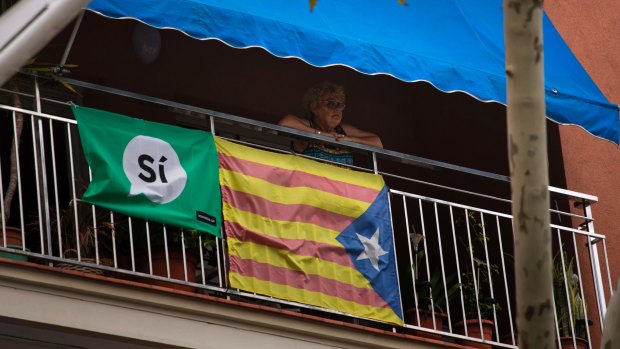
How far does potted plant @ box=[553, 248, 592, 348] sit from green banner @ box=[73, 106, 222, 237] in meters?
2.82

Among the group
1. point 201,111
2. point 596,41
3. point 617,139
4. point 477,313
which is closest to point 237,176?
point 201,111

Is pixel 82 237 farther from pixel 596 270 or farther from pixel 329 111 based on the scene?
pixel 596 270

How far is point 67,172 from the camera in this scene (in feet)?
36.6

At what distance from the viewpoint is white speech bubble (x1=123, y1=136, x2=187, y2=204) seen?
9.51 metres

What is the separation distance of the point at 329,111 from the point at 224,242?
5.84 feet

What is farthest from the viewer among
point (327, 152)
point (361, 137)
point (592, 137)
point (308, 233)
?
point (592, 137)

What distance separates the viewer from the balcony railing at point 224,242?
30.9ft

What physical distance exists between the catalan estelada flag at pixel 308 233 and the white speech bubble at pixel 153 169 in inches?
13.6

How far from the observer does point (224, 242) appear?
9.88 metres

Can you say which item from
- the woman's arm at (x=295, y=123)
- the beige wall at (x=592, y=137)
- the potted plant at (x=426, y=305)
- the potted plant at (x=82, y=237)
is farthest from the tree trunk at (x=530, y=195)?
the beige wall at (x=592, y=137)

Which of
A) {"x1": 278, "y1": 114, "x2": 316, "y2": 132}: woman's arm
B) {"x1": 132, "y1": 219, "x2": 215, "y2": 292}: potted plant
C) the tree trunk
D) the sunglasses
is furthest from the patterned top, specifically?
the tree trunk

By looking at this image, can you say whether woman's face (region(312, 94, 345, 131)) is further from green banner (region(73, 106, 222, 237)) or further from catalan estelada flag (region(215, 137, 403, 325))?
green banner (region(73, 106, 222, 237))

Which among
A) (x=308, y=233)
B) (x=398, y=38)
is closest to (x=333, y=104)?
(x=398, y=38)

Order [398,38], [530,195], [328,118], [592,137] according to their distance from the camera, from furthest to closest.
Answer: [592,137] < [328,118] < [398,38] < [530,195]
